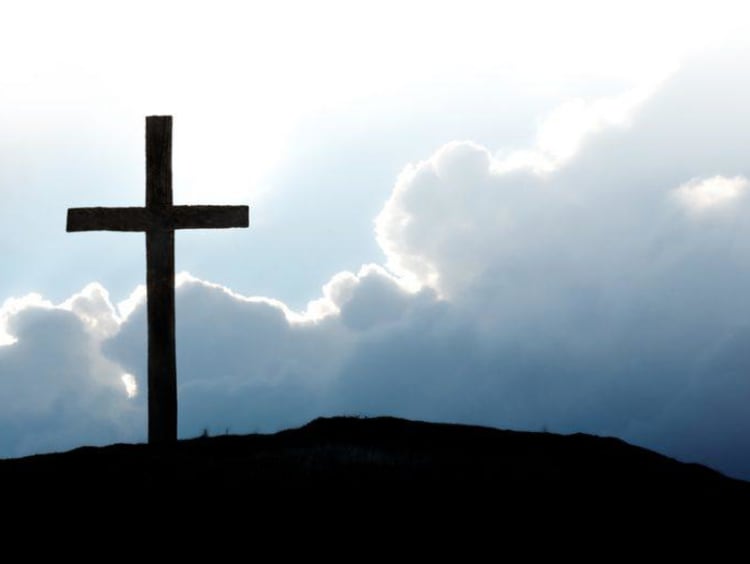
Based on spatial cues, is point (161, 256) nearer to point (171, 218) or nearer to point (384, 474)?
point (171, 218)

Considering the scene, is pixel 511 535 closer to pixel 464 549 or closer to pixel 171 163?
pixel 464 549

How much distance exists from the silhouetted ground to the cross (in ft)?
3.12

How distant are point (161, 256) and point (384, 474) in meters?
5.39

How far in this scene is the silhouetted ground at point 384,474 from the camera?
1016 centimetres

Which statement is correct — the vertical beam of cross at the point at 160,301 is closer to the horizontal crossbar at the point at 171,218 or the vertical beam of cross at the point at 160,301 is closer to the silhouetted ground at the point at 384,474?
the horizontal crossbar at the point at 171,218

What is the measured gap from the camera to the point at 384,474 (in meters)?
10.7

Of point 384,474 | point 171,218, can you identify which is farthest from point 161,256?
point 384,474

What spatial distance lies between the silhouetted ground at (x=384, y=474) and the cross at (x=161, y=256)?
95 centimetres

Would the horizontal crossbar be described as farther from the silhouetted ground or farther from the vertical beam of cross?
the silhouetted ground

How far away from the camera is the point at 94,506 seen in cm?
1005

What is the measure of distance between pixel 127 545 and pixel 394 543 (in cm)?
238

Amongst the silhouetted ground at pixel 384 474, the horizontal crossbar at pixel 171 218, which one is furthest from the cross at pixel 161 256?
the silhouetted ground at pixel 384 474

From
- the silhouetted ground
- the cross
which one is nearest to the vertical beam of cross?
the cross

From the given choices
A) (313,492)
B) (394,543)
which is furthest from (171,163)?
(394,543)
